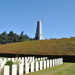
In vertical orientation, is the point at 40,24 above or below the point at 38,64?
above

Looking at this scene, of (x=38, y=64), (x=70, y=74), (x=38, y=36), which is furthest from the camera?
(x=38, y=36)

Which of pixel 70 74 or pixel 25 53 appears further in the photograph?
pixel 25 53

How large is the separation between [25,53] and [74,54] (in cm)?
761

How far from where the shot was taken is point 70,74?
7863mm

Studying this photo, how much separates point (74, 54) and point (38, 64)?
8936 millimetres

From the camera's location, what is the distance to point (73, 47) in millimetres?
20188

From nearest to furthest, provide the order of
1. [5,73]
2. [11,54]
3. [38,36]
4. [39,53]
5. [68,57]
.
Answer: [5,73] → [68,57] → [39,53] → [11,54] → [38,36]

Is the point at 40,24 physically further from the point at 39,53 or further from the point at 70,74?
the point at 70,74

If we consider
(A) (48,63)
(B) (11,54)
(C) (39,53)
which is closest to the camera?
(A) (48,63)

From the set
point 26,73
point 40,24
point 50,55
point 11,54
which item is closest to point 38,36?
point 40,24

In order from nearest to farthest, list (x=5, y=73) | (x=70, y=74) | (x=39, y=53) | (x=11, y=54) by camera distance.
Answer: (x=5, y=73), (x=70, y=74), (x=39, y=53), (x=11, y=54)

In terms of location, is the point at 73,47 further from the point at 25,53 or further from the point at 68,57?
the point at 25,53

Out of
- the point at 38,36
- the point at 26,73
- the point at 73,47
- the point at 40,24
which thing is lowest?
the point at 26,73

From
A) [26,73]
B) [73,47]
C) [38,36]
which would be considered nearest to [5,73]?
[26,73]
